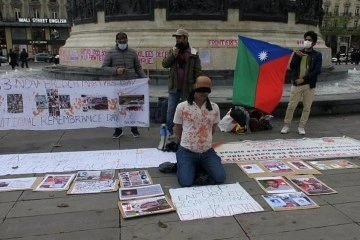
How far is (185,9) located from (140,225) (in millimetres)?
9369

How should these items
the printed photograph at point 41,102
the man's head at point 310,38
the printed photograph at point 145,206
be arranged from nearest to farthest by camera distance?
the printed photograph at point 145,206 → the printed photograph at point 41,102 → the man's head at point 310,38

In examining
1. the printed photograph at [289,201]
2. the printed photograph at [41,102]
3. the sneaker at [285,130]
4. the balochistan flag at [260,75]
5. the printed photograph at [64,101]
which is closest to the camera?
the printed photograph at [289,201]

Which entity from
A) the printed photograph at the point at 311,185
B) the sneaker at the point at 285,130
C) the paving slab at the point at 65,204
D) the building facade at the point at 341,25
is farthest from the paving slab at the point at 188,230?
the building facade at the point at 341,25

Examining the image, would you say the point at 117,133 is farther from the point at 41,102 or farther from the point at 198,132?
the point at 198,132

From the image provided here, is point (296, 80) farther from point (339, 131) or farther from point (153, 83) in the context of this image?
point (153, 83)

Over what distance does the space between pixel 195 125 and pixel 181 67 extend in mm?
1757

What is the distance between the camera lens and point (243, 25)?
12.2 metres

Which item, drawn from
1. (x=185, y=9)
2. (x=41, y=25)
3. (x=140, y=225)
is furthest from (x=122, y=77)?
(x=41, y=25)

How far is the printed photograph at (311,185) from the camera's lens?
445 cm

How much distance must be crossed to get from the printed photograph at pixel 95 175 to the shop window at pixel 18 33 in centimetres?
6591

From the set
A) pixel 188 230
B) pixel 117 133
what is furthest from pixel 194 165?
pixel 117 133

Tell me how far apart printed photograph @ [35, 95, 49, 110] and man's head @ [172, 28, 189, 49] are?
8.34 feet

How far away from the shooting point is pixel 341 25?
213 ft

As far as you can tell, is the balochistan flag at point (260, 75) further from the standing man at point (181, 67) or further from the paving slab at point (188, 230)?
the paving slab at point (188, 230)
